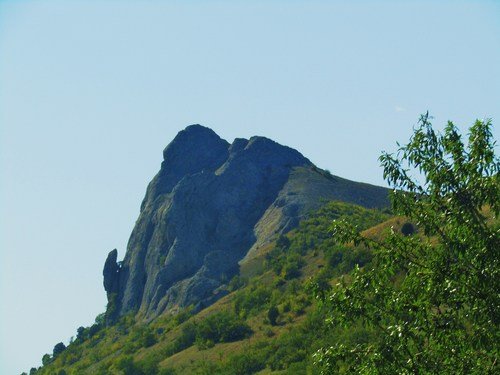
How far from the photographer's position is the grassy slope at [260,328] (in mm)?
118812

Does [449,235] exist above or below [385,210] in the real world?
below

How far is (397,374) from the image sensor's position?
2289cm

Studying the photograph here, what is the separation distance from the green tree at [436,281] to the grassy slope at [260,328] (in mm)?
75195

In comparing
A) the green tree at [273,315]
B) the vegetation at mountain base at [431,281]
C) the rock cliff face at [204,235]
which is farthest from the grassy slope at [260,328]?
the vegetation at mountain base at [431,281]

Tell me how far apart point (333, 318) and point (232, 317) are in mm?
119864

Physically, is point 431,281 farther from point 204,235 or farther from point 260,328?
point 204,235

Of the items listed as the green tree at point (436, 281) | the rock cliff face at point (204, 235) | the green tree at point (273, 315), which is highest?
the rock cliff face at point (204, 235)

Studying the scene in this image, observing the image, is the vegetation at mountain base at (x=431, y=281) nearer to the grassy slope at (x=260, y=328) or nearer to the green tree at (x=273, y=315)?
the grassy slope at (x=260, y=328)

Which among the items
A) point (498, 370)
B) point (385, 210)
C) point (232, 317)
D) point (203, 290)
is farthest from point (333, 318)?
point (385, 210)

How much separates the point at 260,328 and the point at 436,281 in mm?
114453

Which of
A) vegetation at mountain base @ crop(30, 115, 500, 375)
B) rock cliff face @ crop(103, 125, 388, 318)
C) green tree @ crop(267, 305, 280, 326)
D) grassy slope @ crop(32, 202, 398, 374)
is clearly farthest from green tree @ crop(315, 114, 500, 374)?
rock cliff face @ crop(103, 125, 388, 318)

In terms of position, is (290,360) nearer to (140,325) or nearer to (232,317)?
(232,317)

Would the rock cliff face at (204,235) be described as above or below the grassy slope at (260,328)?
above

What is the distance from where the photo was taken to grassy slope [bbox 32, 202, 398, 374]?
118812 millimetres
